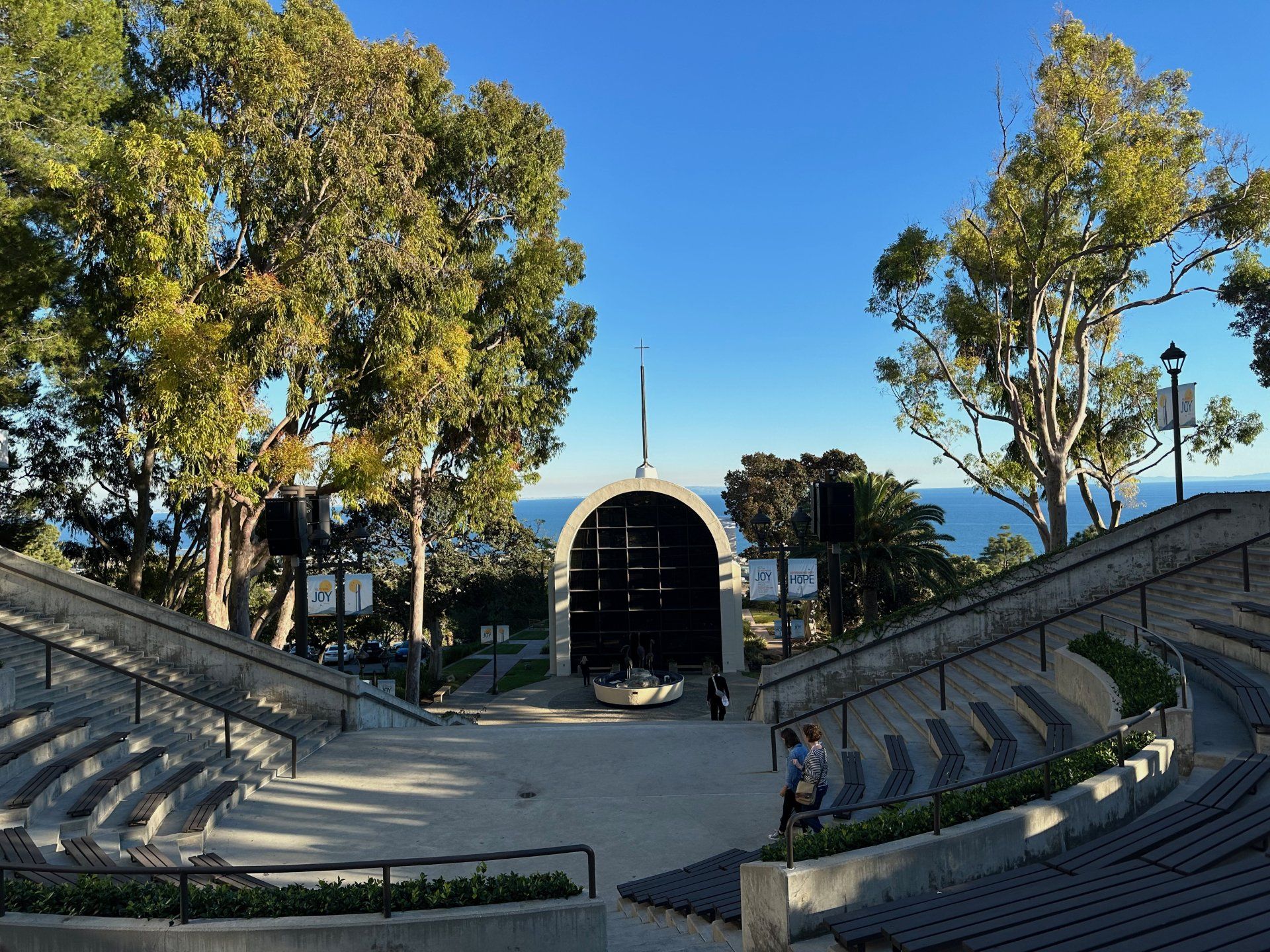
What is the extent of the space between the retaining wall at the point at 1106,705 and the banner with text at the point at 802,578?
10.1 m

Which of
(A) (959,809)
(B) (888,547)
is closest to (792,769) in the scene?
(A) (959,809)

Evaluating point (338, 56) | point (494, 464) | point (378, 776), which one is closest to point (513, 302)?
point (494, 464)

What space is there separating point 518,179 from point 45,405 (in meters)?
14.9

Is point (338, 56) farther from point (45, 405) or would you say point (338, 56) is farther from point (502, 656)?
point (502, 656)

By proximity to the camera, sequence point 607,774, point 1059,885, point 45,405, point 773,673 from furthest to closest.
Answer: point 45,405 → point 773,673 → point 607,774 → point 1059,885

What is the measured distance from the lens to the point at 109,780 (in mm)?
8602

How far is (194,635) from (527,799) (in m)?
7.93

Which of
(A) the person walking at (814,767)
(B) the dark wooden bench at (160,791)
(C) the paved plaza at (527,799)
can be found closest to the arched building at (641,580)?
(C) the paved plaza at (527,799)

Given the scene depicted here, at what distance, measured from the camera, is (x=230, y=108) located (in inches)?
647

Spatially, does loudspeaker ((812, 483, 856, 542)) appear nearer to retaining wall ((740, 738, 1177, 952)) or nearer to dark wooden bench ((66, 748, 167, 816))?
retaining wall ((740, 738, 1177, 952))

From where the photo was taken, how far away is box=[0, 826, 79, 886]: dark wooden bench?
6.20 m

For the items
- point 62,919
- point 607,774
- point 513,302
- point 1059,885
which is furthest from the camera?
point 513,302

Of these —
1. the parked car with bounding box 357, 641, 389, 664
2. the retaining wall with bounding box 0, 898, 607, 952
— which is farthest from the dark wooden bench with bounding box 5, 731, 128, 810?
the parked car with bounding box 357, 641, 389, 664

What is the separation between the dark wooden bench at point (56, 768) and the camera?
25.0 ft
